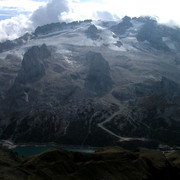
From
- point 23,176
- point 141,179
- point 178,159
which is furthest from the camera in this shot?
point 178,159

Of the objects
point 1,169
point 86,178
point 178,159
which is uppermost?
point 1,169

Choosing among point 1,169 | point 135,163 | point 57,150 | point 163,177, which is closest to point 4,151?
point 57,150

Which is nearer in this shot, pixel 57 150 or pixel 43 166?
pixel 43 166

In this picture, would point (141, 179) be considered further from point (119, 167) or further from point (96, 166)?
point (96, 166)

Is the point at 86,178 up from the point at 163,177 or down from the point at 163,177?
up

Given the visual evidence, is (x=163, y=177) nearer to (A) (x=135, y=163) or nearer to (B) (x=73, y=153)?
(A) (x=135, y=163)

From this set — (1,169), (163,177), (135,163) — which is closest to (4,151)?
(1,169)

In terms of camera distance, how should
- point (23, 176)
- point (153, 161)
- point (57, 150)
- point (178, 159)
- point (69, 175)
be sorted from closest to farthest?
point (23, 176) < point (69, 175) < point (57, 150) < point (153, 161) < point (178, 159)
